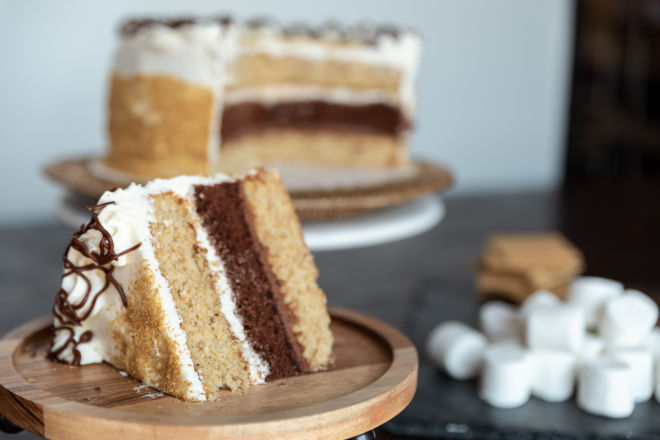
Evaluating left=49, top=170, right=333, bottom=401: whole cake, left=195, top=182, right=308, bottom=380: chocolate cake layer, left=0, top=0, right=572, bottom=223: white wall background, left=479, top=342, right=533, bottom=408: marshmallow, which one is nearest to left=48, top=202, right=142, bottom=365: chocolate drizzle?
left=49, top=170, right=333, bottom=401: whole cake

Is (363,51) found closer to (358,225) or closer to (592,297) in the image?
(358,225)

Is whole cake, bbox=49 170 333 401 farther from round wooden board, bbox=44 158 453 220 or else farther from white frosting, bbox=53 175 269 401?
round wooden board, bbox=44 158 453 220

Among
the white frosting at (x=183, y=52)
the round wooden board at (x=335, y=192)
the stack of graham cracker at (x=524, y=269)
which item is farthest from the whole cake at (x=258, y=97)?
the stack of graham cracker at (x=524, y=269)

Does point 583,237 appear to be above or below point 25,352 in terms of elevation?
below

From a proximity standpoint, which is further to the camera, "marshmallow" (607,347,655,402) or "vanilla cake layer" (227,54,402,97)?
"vanilla cake layer" (227,54,402,97)

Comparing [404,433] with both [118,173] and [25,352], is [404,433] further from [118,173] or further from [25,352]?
[118,173]

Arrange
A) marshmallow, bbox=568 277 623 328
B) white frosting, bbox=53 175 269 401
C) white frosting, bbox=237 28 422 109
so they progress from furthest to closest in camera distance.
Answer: white frosting, bbox=237 28 422 109 → marshmallow, bbox=568 277 623 328 → white frosting, bbox=53 175 269 401

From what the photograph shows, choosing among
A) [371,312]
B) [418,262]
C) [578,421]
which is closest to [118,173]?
[371,312]
